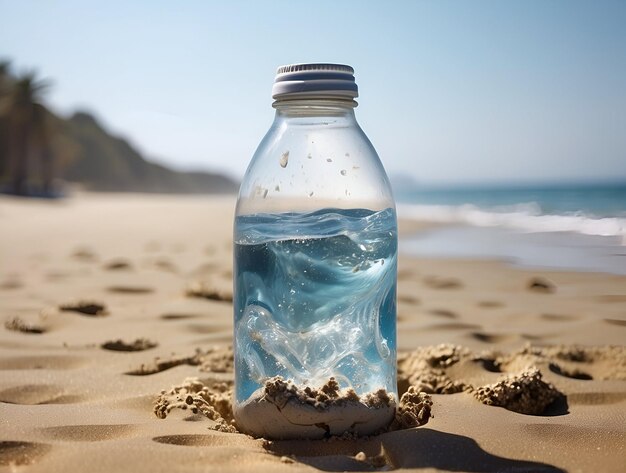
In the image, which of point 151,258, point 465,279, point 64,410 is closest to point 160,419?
point 64,410

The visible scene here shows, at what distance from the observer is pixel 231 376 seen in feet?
8.57

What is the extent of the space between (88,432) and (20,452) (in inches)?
7.8

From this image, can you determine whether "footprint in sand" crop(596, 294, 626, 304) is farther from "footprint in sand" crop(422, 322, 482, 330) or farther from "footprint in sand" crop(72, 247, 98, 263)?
"footprint in sand" crop(72, 247, 98, 263)

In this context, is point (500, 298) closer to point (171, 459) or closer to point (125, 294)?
point (125, 294)

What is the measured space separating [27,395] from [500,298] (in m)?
3.01

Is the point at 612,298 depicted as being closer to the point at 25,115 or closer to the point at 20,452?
the point at 20,452

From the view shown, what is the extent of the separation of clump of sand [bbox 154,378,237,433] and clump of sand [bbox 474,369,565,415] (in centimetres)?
82

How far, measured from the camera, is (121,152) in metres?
79.9

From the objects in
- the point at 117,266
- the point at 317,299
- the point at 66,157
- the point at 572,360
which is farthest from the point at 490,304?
the point at 66,157

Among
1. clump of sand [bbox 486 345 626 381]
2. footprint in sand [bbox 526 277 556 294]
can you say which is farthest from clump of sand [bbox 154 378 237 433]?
footprint in sand [bbox 526 277 556 294]

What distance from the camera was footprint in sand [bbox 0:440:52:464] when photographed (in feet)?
5.51

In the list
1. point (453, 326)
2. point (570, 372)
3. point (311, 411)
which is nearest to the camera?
point (311, 411)

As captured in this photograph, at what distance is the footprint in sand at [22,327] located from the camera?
3357 millimetres

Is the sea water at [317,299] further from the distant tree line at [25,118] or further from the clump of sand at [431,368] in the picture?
the distant tree line at [25,118]
